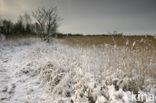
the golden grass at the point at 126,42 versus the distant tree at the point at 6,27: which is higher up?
the distant tree at the point at 6,27

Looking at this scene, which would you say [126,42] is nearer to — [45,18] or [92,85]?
[92,85]

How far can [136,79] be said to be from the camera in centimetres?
256

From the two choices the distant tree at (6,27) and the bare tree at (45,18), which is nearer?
the bare tree at (45,18)

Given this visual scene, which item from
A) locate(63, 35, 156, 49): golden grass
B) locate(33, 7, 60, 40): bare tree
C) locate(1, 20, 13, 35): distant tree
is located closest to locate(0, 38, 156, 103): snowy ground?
locate(63, 35, 156, 49): golden grass

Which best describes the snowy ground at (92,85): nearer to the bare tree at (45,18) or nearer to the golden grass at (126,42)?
the golden grass at (126,42)

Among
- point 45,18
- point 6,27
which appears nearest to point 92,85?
point 45,18

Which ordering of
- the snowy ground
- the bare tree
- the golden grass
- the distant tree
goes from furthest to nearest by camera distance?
the distant tree → the bare tree → the golden grass → the snowy ground

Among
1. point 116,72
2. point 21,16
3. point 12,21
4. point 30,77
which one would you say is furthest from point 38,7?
point 21,16

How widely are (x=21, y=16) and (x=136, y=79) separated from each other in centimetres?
2793

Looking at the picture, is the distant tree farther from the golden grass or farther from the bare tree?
the golden grass

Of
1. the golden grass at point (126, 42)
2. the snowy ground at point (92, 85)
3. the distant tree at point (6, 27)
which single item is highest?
the distant tree at point (6, 27)

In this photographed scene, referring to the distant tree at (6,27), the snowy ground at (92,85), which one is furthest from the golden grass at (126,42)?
the distant tree at (6,27)

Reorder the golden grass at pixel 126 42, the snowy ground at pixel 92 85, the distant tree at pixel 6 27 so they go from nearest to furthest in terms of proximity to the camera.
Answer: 1. the snowy ground at pixel 92 85
2. the golden grass at pixel 126 42
3. the distant tree at pixel 6 27

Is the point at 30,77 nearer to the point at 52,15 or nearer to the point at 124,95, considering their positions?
the point at 124,95
